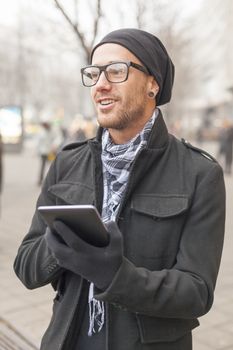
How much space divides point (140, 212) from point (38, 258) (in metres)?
0.39

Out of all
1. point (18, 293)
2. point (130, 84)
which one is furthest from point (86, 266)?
point (18, 293)

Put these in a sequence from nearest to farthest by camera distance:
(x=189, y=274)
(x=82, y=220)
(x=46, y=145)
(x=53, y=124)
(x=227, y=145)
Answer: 1. (x=82, y=220)
2. (x=189, y=274)
3. (x=46, y=145)
4. (x=227, y=145)
5. (x=53, y=124)

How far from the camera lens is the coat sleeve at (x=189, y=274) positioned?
1.57 m

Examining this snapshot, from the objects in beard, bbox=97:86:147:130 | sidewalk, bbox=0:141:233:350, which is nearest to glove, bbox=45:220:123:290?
beard, bbox=97:86:147:130

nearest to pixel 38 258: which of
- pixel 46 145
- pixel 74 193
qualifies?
pixel 74 193

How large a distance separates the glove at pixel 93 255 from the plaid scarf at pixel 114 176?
25cm

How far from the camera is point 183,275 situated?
1659mm

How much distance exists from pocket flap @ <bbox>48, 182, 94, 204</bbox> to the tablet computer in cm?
29

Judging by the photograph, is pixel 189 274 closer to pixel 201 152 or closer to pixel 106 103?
pixel 201 152

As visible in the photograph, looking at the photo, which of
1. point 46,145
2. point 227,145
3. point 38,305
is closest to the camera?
point 38,305

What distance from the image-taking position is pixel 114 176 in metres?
1.86

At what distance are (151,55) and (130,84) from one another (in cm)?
12

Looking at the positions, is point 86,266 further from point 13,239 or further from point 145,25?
point 145,25

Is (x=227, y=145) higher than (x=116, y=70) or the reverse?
the reverse
